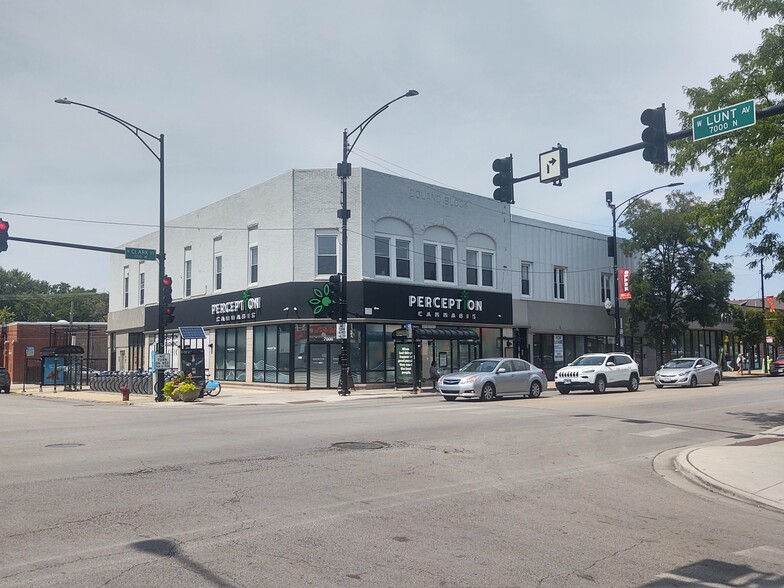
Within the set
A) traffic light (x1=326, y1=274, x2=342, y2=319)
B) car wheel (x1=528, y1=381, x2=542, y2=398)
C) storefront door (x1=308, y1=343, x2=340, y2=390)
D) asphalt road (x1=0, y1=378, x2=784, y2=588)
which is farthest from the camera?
storefront door (x1=308, y1=343, x2=340, y2=390)

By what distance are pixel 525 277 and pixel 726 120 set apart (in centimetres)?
3006

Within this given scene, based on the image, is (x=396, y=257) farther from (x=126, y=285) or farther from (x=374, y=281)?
(x=126, y=285)

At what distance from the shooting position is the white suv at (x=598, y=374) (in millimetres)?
29797

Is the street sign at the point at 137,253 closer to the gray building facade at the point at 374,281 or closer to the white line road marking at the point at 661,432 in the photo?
the gray building facade at the point at 374,281

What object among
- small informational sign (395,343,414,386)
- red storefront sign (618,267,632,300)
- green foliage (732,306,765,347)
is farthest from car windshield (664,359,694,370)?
green foliage (732,306,765,347)

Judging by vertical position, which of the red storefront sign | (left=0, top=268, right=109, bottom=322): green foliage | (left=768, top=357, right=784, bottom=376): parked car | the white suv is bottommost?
(left=768, top=357, right=784, bottom=376): parked car

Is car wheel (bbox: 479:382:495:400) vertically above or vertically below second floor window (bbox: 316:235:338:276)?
below

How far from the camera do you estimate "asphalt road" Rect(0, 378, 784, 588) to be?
6016 mm

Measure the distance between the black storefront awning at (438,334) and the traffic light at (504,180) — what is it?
57.3 ft

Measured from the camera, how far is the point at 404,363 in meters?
35.6

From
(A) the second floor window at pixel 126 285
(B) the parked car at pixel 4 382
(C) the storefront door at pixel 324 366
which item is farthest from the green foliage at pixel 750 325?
(B) the parked car at pixel 4 382

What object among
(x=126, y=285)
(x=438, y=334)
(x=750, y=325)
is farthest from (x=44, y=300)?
(x=750, y=325)

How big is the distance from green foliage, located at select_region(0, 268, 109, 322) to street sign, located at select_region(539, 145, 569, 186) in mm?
91112

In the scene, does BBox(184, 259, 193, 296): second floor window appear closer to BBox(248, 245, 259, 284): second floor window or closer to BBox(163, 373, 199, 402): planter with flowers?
BBox(248, 245, 259, 284): second floor window
